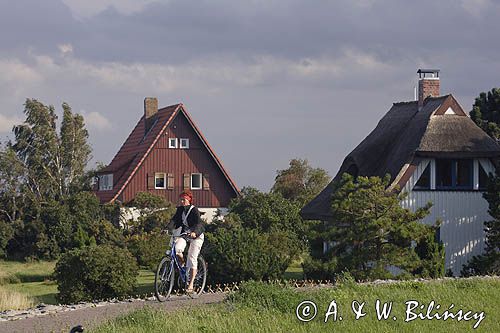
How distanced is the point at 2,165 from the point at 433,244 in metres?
41.3

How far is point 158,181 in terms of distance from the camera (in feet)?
211

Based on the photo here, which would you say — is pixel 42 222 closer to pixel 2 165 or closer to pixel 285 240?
pixel 2 165

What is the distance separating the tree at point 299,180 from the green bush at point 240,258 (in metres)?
32.7

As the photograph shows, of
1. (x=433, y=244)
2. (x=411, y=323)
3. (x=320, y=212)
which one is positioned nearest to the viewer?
(x=411, y=323)

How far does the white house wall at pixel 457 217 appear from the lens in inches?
1441

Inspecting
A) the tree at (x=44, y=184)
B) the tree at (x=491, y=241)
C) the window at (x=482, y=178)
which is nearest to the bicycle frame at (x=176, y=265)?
the tree at (x=491, y=241)

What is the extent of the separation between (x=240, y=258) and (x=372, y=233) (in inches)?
160

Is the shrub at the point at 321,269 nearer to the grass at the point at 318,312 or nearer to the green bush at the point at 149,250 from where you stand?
the grass at the point at 318,312

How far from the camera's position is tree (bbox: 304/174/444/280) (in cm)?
2966

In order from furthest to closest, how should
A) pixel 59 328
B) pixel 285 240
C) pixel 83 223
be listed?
1. pixel 83 223
2. pixel 285 240
3. pixel 59 328

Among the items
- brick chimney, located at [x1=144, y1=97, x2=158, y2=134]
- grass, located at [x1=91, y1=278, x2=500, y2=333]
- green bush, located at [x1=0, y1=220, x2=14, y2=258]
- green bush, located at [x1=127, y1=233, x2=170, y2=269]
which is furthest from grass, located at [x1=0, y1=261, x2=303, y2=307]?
brick chimney, located at [x1=144, y1=97, x2=158, y2=134]

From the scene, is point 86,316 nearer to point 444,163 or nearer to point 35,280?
point 444,163

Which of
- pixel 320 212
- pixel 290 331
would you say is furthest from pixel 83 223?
pixel 290 331

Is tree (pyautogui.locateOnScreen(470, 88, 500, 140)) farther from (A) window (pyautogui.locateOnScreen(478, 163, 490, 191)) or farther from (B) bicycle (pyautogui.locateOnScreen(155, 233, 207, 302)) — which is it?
(B) bicycle (pyautogui.locateOnScreen(155, 233, 207, 302))
